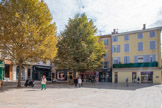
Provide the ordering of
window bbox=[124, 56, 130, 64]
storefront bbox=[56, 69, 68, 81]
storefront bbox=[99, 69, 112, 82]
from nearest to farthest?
window bbox=[124, 56, 130, 64], storefront bbox=[99, 69, 112, 82], storefront bbox=[56, 69, 68, 81]

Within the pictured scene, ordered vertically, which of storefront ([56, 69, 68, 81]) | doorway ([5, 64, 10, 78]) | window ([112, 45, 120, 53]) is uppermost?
window ([112, 45, 120, 53])

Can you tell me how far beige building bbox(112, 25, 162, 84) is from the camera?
33.1 m

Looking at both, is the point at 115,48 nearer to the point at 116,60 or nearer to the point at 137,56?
the point at 116,60

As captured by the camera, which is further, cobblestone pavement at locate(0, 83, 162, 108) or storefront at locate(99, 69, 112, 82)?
storefront at locate(99, 69, 112, 82)

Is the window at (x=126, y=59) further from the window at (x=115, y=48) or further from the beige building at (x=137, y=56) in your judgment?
the window at (x=115, y=48)

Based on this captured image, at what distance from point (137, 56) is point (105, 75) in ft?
28.7

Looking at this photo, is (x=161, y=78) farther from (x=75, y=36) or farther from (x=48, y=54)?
(x=48, y=54)

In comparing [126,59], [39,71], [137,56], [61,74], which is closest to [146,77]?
[137,56]

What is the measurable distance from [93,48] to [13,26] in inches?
550

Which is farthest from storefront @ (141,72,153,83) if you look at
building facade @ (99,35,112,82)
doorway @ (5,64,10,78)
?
doorway @ (5,64,10,78)

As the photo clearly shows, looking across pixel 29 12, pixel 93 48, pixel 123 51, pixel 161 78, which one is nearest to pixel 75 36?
pixel 93 48

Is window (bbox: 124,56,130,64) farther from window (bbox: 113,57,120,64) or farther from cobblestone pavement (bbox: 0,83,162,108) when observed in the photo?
cobblestone pavement (bbox: 0,83,162,108)

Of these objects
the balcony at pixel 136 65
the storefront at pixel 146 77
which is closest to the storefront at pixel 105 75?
the balcony at pixel 136 65

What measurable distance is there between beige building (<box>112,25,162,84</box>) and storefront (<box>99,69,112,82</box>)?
106 cm
